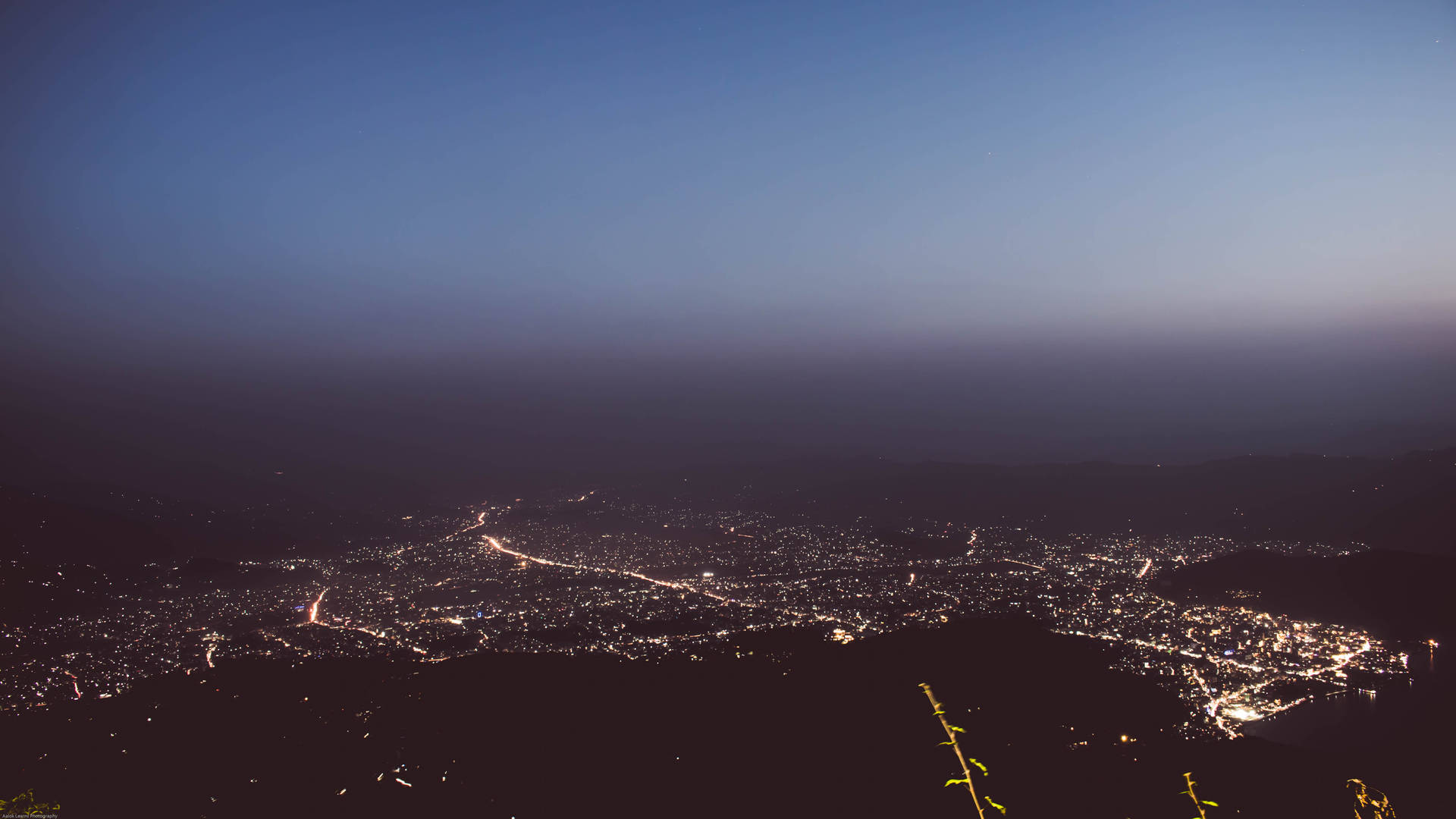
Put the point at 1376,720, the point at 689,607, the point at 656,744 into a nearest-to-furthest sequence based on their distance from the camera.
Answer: the point at 656,744 < the point at 1376,720 < the point at 689,607

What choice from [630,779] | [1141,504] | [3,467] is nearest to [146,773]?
[630,779]

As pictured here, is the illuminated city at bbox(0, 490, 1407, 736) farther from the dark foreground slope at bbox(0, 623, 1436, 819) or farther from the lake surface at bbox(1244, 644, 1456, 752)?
the dark foreground slope at bbox(0, 623, 1436, 819)

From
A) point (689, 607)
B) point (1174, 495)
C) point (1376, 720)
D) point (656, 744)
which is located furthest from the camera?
point (1174, 495)

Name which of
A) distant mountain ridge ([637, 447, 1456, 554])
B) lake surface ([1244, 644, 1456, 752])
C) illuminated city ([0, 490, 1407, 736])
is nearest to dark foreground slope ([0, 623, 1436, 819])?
lake surface ([1244, 644, 1456, 752])

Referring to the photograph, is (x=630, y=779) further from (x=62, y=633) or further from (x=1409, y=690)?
(x=62, y=633)

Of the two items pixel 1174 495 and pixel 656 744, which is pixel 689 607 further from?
pixel 1174 495

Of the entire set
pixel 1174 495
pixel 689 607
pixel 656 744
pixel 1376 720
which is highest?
pixel 1174 495

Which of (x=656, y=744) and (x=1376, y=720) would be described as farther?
(x=1376, y=720)

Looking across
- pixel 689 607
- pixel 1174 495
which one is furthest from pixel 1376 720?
pixel 1174 495

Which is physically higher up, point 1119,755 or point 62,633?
point 1119,755

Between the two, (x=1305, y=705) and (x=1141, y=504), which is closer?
(x=1305, y=705)
